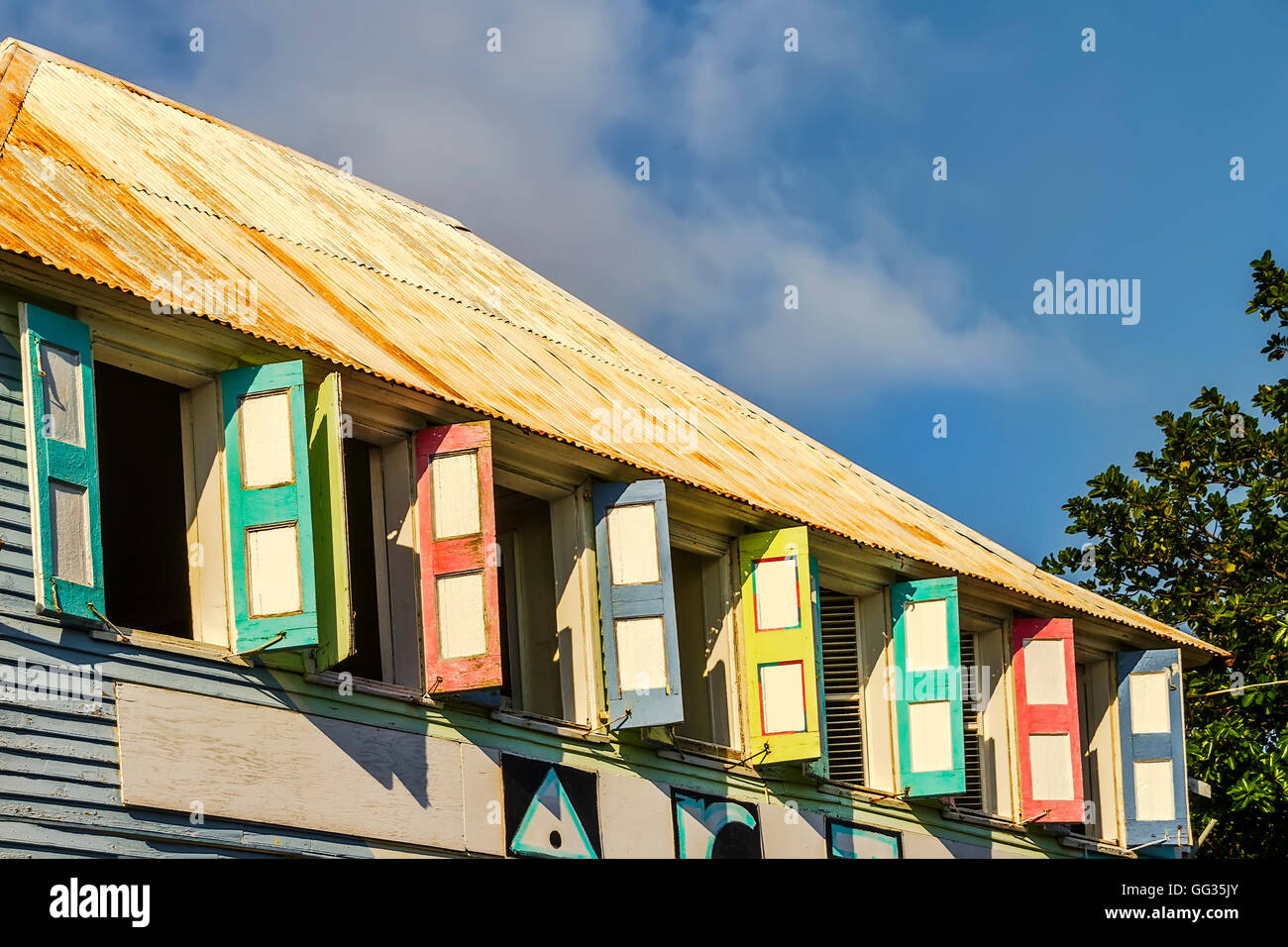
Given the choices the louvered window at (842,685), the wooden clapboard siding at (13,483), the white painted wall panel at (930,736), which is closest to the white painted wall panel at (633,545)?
the louvered window at (842,685)

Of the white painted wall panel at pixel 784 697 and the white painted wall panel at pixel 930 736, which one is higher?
the white painted wall panel at pixel 784 697

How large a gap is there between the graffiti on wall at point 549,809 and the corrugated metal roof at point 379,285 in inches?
92.9

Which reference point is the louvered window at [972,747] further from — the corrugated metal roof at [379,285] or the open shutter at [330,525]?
the open shutter at [330,525]

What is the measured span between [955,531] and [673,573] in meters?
5.47

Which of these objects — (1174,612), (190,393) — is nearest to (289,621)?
(190,393)

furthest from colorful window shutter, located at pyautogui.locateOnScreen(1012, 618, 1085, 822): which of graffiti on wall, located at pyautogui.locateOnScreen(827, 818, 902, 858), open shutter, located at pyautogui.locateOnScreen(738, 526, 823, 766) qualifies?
open shutter, located at pyautogui.locateOnScreen(738, 526, 823, 766)

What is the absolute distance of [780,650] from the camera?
1641cm

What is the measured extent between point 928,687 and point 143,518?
22.9 ft

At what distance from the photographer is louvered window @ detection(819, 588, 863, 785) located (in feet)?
59.6

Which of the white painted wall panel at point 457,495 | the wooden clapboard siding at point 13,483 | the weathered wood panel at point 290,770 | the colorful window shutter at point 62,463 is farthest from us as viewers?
the white painted wall panel at point 457,495

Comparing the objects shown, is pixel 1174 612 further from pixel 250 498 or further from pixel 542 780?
pixel 250 498

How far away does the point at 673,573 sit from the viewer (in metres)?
17.2

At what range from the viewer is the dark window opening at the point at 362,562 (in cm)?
1571
